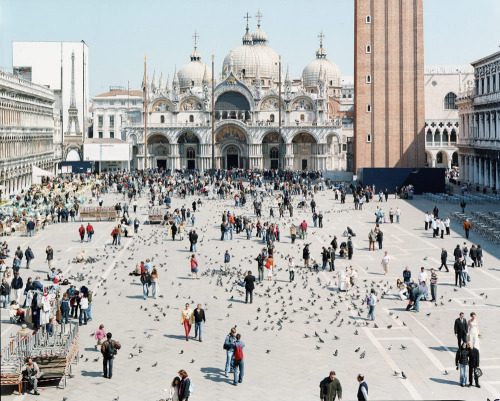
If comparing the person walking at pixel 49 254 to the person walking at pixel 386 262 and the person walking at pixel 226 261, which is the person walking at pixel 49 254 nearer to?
the person walking at pixel 226 261

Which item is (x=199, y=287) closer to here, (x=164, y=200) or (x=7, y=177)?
(x=164, y=200)

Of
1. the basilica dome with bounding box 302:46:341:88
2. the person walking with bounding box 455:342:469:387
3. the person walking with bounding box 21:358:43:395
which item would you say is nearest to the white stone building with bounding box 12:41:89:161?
the basilica dome with bounding box 302:46:341:88

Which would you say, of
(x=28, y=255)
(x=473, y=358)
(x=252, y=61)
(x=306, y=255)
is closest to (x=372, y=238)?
(x=306, y=255)

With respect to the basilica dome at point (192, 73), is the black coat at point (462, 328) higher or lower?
lower

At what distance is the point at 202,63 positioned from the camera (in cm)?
11512

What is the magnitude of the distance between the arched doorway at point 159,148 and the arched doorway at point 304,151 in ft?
56.9

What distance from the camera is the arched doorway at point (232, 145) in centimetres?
9875

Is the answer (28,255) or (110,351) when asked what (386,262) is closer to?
(28,255)

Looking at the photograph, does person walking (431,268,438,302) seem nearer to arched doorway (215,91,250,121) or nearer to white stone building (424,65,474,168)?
white stone building (424,65,474,168)

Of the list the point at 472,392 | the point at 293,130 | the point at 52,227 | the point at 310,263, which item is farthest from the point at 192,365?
the point at 293,130

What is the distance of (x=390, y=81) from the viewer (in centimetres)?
6469

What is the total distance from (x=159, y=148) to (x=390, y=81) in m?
43.2

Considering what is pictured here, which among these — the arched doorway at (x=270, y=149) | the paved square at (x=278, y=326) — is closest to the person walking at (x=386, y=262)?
the paved square at (x=278, y=326)

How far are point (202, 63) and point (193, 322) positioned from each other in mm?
100228
